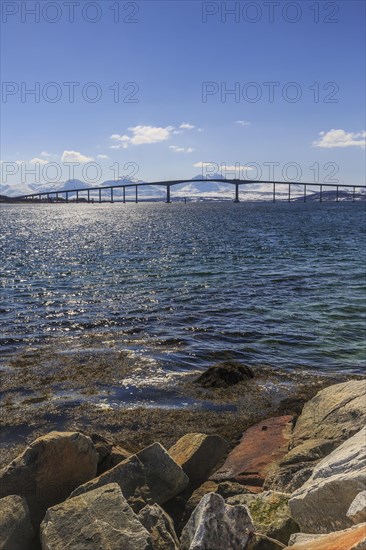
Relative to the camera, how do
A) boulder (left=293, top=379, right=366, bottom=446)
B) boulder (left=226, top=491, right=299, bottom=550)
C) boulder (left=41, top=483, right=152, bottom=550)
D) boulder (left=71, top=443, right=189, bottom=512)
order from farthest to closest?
boulder (left=293, top=379, right=366, bottom=446)
boulder (left=71, top=443, right=189, bottom=512)
boulder (left=226, top=491, right=299, bottom=550)
boulder (left=41, top=483, right=152, bottom=550)

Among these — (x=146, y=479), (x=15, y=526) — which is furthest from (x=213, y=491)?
(x=15, y=526)

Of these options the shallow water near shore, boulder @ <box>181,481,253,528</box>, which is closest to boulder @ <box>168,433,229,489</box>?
boulder @ <box>181,481,253,528</box>

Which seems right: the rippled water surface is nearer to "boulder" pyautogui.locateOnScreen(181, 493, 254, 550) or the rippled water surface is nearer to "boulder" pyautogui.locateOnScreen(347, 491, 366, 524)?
"boulder" pyautogui.locateOnScreen(181, 493, 254, 550)

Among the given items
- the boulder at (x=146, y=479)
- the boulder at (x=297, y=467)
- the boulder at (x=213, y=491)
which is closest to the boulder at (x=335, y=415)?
the boulder at (x=297, y=467)

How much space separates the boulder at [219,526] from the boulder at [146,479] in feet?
5.11

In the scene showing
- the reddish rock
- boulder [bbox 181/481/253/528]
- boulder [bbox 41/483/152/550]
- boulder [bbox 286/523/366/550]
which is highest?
boulder [bbox 286/523/366/550]

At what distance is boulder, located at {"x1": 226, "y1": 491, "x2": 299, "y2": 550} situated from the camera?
7.13 meters

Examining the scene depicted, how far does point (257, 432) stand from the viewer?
1260 cm

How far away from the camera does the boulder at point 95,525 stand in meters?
6.15

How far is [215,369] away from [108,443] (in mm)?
7361

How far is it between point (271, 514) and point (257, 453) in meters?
3.76

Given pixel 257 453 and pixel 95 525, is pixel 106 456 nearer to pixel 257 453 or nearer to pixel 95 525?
pixel 95 525

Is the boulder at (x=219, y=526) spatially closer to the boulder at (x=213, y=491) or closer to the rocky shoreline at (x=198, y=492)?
the rocky shoreline at (x=198, y=492)

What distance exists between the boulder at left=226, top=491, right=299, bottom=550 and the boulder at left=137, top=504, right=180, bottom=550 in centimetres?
116
